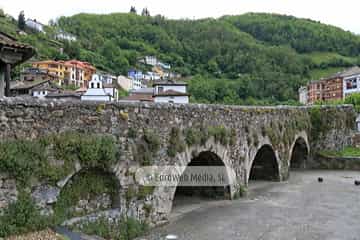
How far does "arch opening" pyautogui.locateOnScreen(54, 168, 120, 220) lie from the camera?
7.98m

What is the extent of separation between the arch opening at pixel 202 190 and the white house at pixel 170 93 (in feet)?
101

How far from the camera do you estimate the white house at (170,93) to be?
46.9 m

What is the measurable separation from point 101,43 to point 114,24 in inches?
736

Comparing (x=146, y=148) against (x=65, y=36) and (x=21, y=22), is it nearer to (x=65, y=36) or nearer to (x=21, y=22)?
(x=21, y=22)

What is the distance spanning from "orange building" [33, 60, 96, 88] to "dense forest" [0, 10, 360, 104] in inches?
487

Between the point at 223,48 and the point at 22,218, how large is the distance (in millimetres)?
104877

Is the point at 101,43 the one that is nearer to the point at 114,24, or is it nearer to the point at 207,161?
the point at 114,24

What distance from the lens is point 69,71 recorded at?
81938 mm

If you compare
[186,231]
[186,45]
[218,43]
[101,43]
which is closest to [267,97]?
[218,43]

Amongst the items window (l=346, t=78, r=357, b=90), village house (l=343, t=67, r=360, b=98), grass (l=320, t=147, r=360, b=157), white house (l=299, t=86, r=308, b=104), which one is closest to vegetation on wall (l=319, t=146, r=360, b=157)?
grass (l=320, t=147, r=360, b=157)

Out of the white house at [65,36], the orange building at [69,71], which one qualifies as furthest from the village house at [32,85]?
the white house at [65,36]

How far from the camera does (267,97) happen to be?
78.3 metres

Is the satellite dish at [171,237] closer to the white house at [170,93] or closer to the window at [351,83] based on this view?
the white house at [170,93]

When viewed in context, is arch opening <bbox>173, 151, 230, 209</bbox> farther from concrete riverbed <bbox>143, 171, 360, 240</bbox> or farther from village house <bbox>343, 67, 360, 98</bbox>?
village house <bbox>343, 67, 360, 98</bbox>
